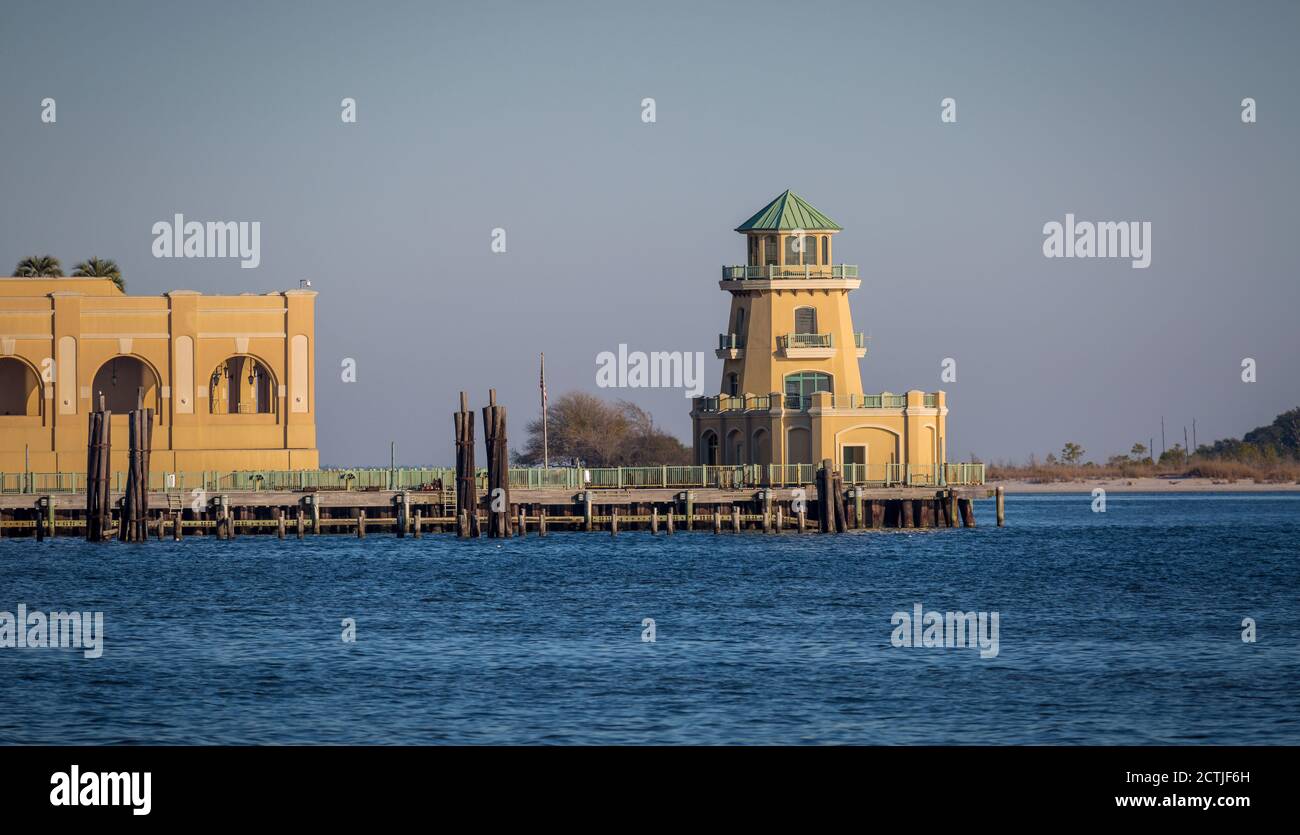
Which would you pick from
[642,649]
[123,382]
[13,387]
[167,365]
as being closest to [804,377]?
[167,365]

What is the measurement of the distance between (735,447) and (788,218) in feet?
31.9

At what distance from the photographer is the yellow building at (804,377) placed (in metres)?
74.3

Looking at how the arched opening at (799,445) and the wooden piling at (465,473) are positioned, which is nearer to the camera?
the wooden piling at (465,473)

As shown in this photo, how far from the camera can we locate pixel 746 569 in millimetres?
59094

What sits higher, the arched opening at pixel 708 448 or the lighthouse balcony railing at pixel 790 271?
the lighthouse balcony railing at pixel 790 271

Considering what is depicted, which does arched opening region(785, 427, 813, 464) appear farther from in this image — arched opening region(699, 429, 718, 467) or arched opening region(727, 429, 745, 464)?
arched opening region(699, 429, 718, 467)

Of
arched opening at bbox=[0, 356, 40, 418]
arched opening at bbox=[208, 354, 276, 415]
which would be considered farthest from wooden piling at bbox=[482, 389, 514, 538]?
arched opening at bbox=[0, 356, 40, 418]

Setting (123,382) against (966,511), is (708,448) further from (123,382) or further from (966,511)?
(123,382)

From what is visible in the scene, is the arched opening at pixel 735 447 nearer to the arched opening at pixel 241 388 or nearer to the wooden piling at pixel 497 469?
the wooden piling at pixel 497 469

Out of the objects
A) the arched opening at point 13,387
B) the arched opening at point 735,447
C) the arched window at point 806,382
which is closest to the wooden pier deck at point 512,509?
the arched opening at point 735,447

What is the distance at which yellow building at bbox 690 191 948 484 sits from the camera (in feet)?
244

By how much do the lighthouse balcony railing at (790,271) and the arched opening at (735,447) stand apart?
6444 millimetres
